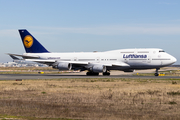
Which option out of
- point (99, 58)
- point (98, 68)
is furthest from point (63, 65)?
point (99, 58)

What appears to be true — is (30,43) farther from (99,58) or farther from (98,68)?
(98,68)

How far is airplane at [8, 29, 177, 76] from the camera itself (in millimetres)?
52031

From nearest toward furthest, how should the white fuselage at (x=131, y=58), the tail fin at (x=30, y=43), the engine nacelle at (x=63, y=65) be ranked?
the white fuselage at (x=131, y=58) → the engine nacelle at (x=63, y=65) → the tail fin at (x=30, y=43)

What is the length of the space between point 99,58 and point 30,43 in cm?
1722

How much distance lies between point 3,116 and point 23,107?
110 inches

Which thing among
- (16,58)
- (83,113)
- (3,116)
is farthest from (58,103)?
(16,58)

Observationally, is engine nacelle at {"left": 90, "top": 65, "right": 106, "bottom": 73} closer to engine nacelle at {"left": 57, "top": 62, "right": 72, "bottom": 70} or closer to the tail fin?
engine nacelle at {"left": 57, "top": 62, "right": 72, "bottom": 70}

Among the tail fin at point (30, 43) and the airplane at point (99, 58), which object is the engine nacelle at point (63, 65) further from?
the tail fin at point (30, 43)

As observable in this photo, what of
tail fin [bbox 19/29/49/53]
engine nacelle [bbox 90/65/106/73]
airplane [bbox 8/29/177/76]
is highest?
tail fin [bbox 19/29/49/53]

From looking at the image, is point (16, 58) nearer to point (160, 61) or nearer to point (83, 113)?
point (160, 61)

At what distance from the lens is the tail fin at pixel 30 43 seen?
61531 millimetres

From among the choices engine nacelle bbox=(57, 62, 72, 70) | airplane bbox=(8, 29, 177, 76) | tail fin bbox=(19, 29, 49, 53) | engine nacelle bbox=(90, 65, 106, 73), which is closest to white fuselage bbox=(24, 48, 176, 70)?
airplane bbox=(8, 29, 177, 76)

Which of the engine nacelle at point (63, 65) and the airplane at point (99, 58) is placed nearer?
the airplane at point (99, 58)

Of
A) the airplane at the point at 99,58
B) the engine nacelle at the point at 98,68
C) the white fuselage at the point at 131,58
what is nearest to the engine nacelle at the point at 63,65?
the airplane at the point at 99,58
